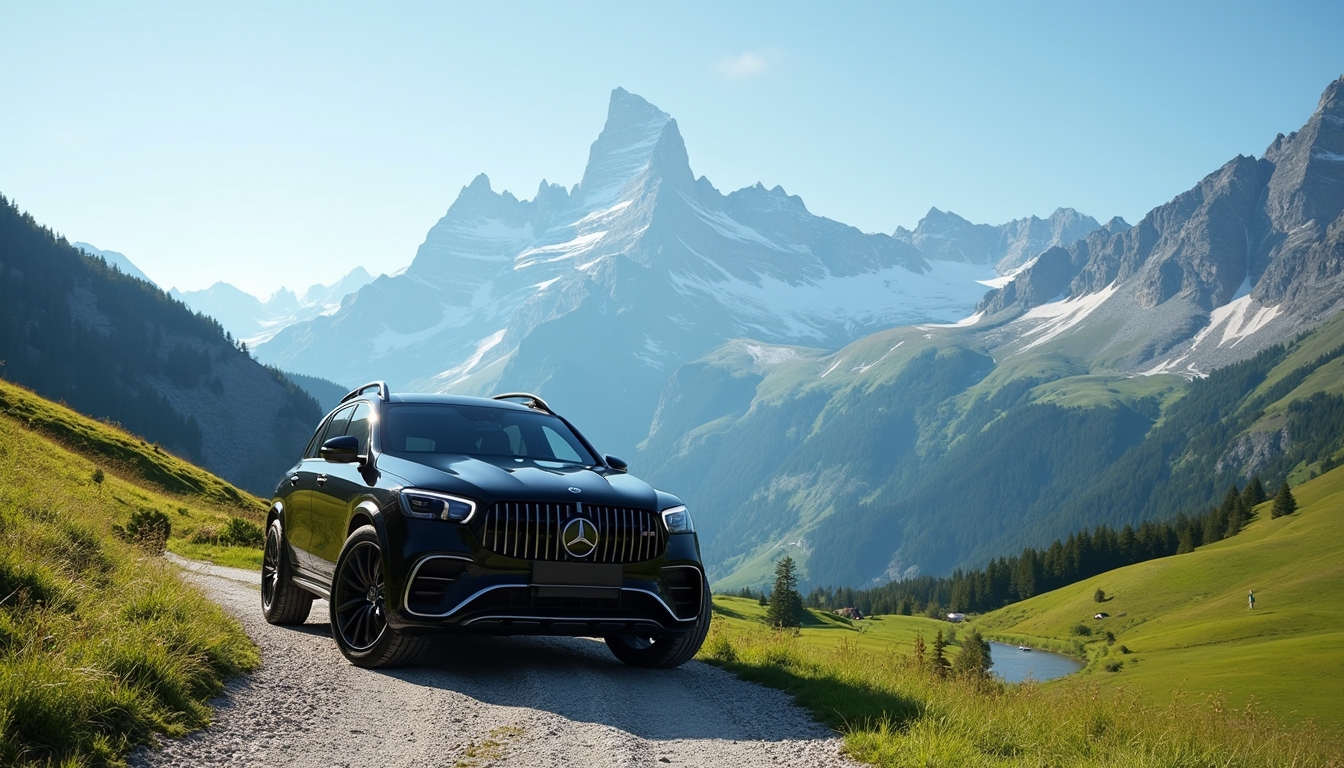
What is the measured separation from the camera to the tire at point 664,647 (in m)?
9.33

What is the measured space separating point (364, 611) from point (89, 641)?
2.43m

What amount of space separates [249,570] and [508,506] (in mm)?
14931

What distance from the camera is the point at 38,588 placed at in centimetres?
824

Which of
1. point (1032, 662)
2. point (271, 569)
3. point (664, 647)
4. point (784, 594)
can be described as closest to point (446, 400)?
point (271, 569)

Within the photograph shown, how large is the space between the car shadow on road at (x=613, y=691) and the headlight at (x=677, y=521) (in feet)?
4.69

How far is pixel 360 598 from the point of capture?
899 centimetres

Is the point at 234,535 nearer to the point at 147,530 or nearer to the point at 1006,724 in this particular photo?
the point at 147,530

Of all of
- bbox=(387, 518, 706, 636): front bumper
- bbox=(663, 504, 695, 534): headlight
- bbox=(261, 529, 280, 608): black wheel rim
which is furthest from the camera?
bbox=(261, 529, 280, 608): black wheel rim

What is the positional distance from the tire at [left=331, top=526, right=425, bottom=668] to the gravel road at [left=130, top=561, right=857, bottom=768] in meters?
0.18

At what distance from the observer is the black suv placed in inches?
317

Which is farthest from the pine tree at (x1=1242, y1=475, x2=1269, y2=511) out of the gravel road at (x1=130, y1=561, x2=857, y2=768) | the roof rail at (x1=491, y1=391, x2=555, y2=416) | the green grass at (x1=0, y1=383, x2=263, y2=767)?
the green grass at (x1=0, y1=383, x2=263, y2=767)

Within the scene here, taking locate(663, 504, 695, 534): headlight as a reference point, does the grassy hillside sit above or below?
below

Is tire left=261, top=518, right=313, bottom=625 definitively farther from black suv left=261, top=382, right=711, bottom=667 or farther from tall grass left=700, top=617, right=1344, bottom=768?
tall grass left=700, top=617, right=1344, bottom=768

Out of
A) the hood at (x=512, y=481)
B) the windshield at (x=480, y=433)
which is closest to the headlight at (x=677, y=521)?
the hood at (x=512, y=481)
